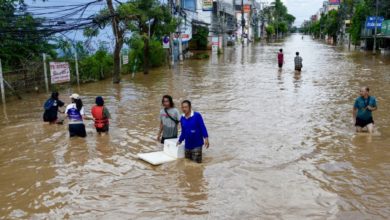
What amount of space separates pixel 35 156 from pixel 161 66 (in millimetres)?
23469

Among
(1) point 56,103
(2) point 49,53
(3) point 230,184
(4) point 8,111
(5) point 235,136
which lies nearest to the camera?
(3) point 230,184

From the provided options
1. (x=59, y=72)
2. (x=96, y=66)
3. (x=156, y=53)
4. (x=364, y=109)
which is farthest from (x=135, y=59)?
(x=364, y=109)

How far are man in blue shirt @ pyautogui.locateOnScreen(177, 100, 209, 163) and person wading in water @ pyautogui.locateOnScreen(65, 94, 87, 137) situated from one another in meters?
3.05

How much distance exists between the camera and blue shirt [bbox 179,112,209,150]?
7.77 meters

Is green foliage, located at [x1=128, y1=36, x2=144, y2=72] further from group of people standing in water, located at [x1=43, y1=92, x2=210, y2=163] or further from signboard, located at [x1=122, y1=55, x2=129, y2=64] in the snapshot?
group of people standing in water, located at [x1=43, y1=92, x2=210, y2=163]

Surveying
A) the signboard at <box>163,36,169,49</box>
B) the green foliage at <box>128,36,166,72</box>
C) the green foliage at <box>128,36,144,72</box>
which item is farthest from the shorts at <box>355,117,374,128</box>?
the signboard at <box>163,36,169,49</box>

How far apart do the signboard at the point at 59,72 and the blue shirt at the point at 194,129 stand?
1249 cm

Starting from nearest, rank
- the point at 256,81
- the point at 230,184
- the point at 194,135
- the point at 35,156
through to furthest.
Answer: the point at 230,184, the point at 194,135, the point at 35,156, the point at 256,81

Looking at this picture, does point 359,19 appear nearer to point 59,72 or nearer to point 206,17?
point 206,17

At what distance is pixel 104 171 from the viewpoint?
26.3 feet

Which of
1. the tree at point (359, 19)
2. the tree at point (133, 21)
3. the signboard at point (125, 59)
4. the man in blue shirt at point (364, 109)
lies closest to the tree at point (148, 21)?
the tree at point (133, 21)

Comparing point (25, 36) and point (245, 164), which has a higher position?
point (25, 36)

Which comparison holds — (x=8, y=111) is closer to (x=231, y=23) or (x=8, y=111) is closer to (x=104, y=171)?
(x=104, y=171)

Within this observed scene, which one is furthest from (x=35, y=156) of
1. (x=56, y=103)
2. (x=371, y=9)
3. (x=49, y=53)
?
(x=371, y=9)
